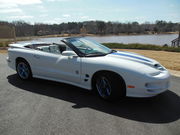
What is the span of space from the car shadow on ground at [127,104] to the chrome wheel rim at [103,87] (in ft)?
0.56

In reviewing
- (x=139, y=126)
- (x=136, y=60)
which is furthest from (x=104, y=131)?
(x=136, y=60)

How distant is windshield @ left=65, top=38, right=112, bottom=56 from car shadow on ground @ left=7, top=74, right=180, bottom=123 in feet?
3.39

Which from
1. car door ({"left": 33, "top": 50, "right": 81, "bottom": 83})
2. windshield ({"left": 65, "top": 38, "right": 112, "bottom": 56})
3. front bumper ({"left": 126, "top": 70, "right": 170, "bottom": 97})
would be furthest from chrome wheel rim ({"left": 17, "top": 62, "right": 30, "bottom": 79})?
front bumper ({"left": 126, "top": 70, "right": 170, "bottom": 97})

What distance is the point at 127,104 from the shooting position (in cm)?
355

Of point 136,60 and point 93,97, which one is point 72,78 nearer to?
point 93,97

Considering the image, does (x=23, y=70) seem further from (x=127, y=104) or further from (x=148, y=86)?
(x=148, y=86)

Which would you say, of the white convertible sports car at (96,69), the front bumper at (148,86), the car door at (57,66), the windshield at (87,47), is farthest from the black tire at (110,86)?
the windshield at (87,47)

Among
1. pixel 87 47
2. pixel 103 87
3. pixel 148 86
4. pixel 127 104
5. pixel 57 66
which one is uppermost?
pixel 87 47

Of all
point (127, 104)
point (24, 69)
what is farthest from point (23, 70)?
point (127, 104)

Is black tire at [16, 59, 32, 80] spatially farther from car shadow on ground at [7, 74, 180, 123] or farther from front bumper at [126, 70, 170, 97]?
front bumper at [126, 70, 170, 97]

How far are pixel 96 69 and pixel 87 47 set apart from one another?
945mm

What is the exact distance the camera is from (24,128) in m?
2.71

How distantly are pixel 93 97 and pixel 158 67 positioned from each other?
161 cm

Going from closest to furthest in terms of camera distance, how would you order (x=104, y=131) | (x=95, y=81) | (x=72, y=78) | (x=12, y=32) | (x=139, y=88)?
(x=104, y=131) < (x=139, y=88) < (x=95, y=81) < (x=72, y=78) < (x=12, y=32)
